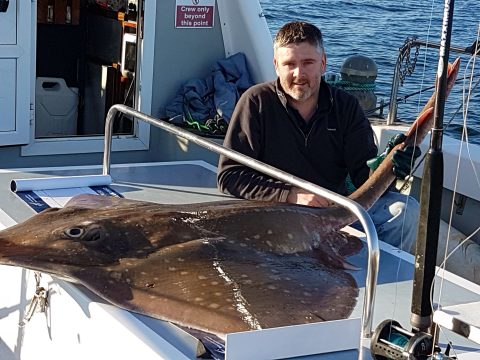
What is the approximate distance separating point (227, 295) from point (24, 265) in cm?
72

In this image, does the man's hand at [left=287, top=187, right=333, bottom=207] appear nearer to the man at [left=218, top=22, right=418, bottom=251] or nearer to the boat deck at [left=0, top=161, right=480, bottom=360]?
the boat deck at [left=0, top=161, right=480, bottom=360]

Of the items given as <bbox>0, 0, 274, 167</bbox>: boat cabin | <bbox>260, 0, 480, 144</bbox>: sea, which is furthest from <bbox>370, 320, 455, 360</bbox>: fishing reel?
<bbox>260, 0, 480, 144</bbox>: sea

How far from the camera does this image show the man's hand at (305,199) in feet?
13.1

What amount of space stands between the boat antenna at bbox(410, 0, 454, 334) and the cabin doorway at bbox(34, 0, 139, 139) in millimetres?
4864

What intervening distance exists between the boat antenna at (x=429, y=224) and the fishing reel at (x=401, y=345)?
2.2 inches

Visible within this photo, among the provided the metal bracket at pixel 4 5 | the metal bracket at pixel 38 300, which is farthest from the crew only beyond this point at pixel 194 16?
the metal bracket at pixel 38 300

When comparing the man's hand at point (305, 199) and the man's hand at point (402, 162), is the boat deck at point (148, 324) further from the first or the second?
the man's hand at point (402, 162)

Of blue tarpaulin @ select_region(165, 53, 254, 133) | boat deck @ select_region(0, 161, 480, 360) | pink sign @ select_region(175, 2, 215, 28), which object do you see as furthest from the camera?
pink sign @ select_region(175, 2, 215, 28)

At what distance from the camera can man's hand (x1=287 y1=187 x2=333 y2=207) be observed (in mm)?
3979

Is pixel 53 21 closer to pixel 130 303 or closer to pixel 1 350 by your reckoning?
pixel 1 350

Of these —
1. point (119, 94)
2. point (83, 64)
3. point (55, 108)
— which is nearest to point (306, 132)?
point (119, 94)

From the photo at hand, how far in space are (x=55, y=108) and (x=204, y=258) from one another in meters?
4.89

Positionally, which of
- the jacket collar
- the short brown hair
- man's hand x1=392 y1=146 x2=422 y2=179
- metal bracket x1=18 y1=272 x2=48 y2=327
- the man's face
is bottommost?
metal bracket x1=18 y1=272 x2=48 y2=327

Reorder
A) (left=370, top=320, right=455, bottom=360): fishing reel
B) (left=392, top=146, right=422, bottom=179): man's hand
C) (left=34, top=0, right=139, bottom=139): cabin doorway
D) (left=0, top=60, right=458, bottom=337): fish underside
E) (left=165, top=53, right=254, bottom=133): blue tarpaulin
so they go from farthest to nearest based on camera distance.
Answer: (left=34, top=0, right=139, bottom=139): cabin doorway → (left=165, top=53, right=254, bottom=133): blue tarpaulin → (left=392, top=146, right=422, bottom=179): man's hand → (left=0, top=60, right=458, bottom=337): fish underside → (left=370, top=320, right=455, bottom=360): fishing reel
